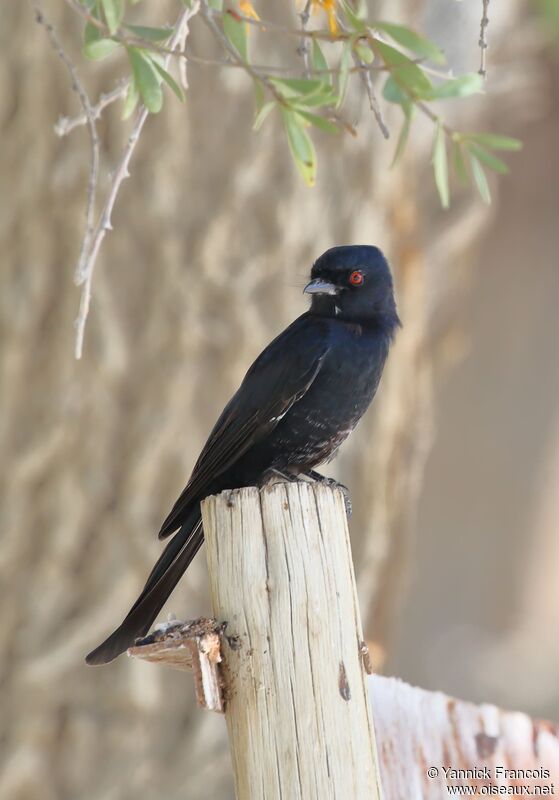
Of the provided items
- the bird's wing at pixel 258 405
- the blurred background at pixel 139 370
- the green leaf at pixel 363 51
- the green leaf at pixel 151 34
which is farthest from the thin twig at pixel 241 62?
the blurred background at pixel 139 370

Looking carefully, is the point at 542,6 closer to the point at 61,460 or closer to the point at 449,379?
the point at 449,379

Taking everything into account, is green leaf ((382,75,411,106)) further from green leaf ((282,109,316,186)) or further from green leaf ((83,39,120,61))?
green leaf ((83,39,120,61))

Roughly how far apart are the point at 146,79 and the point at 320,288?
1.37 meters

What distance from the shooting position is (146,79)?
9.36ft

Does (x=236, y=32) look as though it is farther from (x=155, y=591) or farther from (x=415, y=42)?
(x=155, y=591)

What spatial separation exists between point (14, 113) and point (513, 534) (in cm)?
587

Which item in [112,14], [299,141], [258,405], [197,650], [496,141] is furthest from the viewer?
[258,405]

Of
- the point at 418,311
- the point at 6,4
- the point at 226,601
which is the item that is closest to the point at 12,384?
the point at 6,4

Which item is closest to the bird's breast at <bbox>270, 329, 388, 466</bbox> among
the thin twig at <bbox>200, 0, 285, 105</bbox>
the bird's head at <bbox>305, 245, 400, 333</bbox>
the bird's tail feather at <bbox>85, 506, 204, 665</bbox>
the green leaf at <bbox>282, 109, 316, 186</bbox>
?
the bird's head at <bbox>305, 245, 400, 333</bbox>

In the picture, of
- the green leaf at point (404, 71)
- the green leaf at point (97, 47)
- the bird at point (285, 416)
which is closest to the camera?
the green leaf at point (97, 47)

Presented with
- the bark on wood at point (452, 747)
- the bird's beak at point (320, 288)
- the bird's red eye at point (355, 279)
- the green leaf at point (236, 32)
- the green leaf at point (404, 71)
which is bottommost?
the bark on wood at point (452, 747)

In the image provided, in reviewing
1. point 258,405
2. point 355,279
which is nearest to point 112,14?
point 258,405

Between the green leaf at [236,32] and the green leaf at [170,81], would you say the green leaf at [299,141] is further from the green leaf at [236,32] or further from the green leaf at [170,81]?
the green leaf at [170,81]

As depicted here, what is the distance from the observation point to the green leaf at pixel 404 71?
9.50ft
